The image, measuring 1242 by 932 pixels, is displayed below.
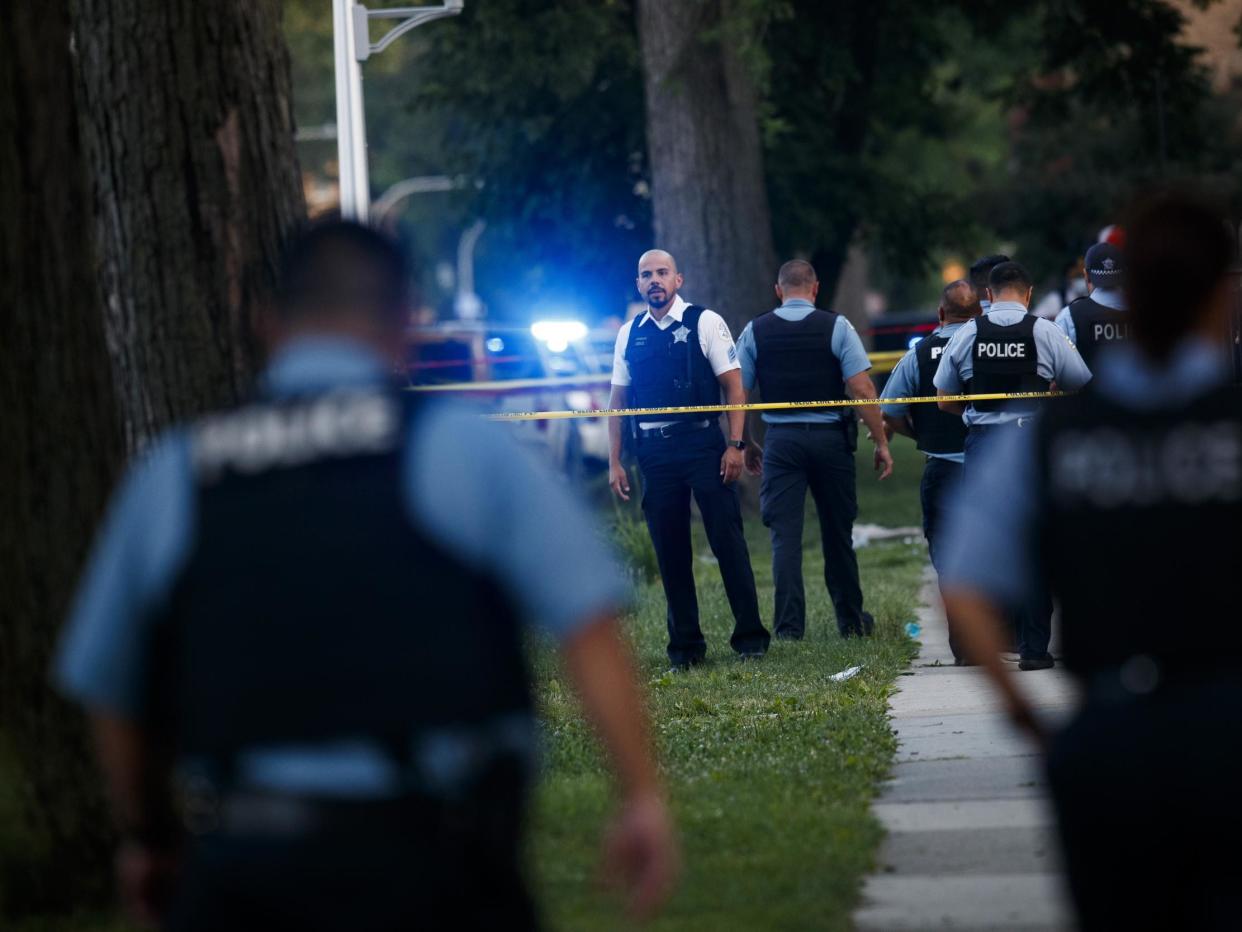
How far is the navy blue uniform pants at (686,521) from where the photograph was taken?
33.7ft

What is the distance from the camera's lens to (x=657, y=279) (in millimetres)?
10180

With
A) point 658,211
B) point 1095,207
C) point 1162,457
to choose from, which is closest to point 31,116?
point 1162,457

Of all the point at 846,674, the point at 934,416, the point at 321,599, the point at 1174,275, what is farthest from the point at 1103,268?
the point at 321,599

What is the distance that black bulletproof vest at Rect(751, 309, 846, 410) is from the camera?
10.8 m

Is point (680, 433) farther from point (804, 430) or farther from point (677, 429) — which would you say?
point (804, 430)

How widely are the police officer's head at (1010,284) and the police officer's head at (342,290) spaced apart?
6.83 m

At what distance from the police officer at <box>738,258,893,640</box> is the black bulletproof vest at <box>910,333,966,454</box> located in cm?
43

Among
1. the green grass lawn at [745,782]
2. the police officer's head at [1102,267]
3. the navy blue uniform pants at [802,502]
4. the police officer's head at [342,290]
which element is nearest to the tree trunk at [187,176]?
the green grass lawn at [745,782]

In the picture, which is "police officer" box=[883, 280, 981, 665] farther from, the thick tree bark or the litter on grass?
the thick tree bark

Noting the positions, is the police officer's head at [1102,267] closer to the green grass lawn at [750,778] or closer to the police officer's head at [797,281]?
the police officer's head at [797,281]

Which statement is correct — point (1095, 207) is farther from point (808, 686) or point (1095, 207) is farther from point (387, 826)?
point (387, 826)

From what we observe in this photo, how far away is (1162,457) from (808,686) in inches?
245

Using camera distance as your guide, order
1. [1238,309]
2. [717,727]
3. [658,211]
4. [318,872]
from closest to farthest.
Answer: [318,872] < [717,727] < [1238,309] < [658,211]

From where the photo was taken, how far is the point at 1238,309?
1020cm
